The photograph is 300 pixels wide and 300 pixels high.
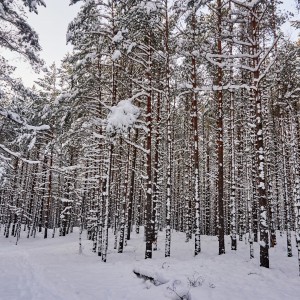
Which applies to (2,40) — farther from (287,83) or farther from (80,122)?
(287,83)

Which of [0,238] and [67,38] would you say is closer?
[67,38]

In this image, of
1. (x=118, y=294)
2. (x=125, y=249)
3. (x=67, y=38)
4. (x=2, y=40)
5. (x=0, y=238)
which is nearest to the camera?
(x=118, y=294)

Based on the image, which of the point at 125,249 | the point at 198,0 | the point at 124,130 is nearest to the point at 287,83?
the point at 198,0

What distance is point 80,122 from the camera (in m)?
17.2

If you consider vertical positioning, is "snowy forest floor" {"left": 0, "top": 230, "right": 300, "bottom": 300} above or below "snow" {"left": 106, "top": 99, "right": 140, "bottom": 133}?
below

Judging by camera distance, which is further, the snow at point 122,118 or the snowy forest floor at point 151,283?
the snow at point 122,118

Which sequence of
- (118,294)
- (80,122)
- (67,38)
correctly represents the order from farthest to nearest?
(80,122) → (67,38) → (118,294)

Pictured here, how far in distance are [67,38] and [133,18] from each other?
346cm

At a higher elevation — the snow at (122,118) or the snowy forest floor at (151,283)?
the snow at (122,118)

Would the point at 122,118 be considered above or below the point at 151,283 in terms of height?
above

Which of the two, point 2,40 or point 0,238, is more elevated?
point 2,40

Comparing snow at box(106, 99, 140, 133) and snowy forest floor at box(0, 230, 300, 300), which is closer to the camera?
snowy forest floor at box(0, 230, 300, 300)

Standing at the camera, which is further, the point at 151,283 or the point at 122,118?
the point at 122,118

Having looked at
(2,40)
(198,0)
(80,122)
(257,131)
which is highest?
(198,0)
